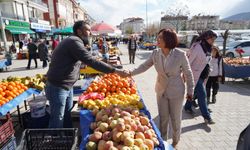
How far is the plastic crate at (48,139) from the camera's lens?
2.41 metres

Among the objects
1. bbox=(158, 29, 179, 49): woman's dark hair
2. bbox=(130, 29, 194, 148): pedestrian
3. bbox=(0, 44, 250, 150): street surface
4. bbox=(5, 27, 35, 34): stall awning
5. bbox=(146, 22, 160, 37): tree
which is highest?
bbox=(146, 22, 160, 37): tree

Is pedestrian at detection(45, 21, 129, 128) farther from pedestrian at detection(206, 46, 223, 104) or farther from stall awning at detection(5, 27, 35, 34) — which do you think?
stall awning at detection(5, 27, 35, 34)

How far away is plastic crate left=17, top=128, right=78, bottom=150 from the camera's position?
241cm

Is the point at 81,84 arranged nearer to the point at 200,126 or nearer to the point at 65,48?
the point at 65,48

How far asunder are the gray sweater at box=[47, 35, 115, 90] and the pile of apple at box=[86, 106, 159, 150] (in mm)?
843

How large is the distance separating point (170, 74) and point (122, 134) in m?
1.23

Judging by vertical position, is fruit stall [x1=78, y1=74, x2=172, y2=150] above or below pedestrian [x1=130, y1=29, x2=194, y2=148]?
below

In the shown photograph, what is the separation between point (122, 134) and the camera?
2145 mm

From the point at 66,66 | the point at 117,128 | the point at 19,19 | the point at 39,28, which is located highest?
the point at 19,19

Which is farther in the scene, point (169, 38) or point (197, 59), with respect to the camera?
point (197, 59)

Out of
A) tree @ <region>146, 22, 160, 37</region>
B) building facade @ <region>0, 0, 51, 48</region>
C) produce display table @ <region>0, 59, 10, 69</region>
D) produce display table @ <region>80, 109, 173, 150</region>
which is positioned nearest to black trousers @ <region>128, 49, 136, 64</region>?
produce display table @ <region>0, 59, 10, 69</region>

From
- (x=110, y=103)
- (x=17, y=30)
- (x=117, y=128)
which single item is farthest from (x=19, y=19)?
(x=117, y=128)

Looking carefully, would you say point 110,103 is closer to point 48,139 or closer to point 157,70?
point 157,70

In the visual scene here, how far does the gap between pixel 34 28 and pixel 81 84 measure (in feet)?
97.1
